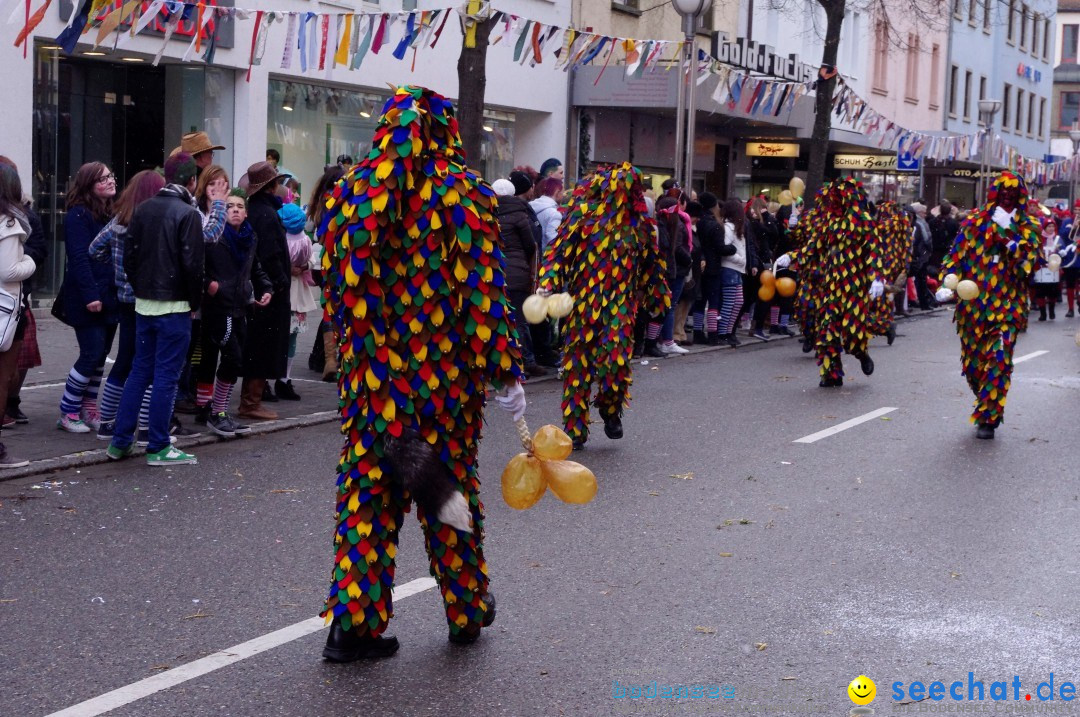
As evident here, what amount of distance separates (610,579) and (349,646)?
1.59 m

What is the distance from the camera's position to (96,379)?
998 cm

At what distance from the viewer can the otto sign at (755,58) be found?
27.4 m

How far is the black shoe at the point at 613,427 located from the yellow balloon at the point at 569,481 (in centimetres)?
488

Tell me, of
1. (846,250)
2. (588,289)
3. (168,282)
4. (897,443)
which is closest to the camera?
(168,282)

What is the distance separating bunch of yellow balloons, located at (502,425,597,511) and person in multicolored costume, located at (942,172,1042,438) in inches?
250

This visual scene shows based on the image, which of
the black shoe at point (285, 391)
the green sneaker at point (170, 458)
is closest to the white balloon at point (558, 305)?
the green sneaker at point (170, 458)

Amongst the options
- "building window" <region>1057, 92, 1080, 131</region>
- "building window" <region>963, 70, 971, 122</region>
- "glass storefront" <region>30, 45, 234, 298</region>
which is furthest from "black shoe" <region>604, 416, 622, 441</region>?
"building window" <region>1057, 92, 1080, 131</region>

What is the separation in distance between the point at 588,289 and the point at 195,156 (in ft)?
9.61

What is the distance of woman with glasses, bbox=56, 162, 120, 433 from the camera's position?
9.52 metres

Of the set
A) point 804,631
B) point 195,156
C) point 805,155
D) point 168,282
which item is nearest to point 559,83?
point 805,155

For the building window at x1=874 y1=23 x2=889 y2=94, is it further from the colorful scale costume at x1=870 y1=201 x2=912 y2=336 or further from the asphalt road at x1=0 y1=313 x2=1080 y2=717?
the asphalt road at x1=0 y1=313 x2=1080 y2=717

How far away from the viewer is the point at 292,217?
11469mm

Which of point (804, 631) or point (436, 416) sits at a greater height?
point (436, 416)

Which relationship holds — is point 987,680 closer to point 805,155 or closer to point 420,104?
point 420,104
